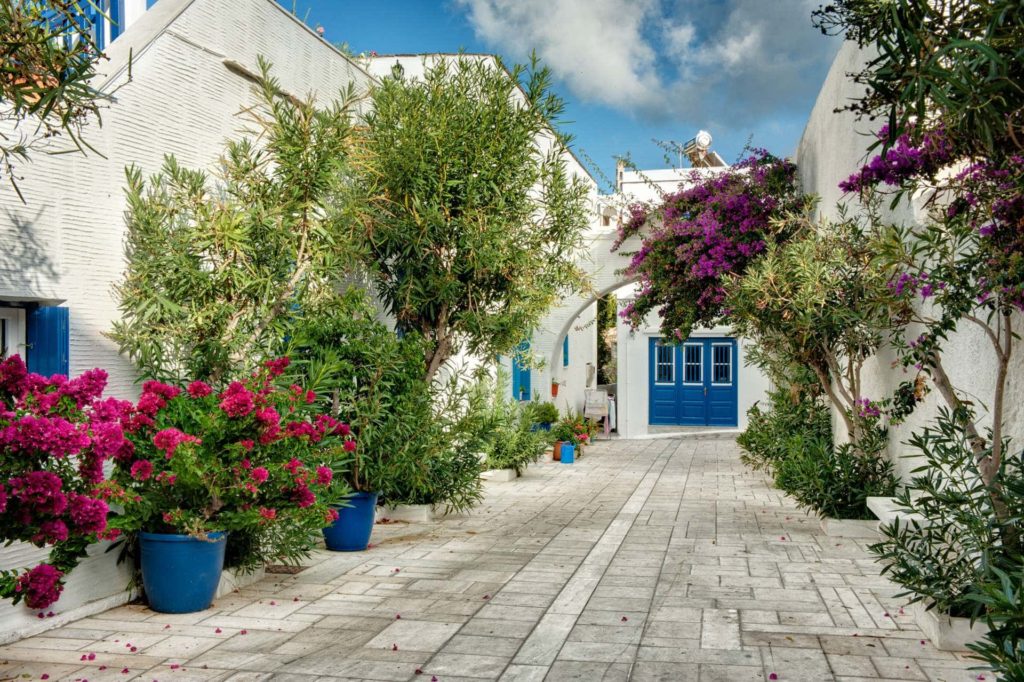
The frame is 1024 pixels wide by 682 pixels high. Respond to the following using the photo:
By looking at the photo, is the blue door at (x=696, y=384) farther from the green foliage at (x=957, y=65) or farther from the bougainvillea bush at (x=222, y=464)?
the green foliage at (x=957, y=65)

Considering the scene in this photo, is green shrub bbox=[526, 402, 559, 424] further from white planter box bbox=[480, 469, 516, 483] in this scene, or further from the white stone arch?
white planter box bbox=[480, 469, 516, 483]

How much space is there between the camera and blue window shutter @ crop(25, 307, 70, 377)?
513 cm

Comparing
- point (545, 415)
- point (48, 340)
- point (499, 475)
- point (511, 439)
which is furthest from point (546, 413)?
point (48, 340)

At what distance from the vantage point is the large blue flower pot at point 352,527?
7121mm

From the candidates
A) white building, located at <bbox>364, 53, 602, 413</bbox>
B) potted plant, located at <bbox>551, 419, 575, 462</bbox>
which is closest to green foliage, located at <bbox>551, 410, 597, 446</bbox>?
potted plant, located at <bbox>551, 419, 575, 462</bbox>

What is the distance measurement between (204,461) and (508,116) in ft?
14.4

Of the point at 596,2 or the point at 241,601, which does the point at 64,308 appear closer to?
the point at 241,601

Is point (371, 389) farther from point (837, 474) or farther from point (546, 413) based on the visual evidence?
point (546, 413)

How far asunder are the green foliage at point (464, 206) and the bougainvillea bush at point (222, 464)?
2391 millimetres

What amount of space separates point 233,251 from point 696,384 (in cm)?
1732

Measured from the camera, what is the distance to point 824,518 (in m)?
7.93

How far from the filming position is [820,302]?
731 cm

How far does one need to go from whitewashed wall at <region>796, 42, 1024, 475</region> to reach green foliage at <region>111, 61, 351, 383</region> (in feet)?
11.9

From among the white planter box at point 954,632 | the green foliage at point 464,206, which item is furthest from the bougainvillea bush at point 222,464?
the white planter box at point 954,632
